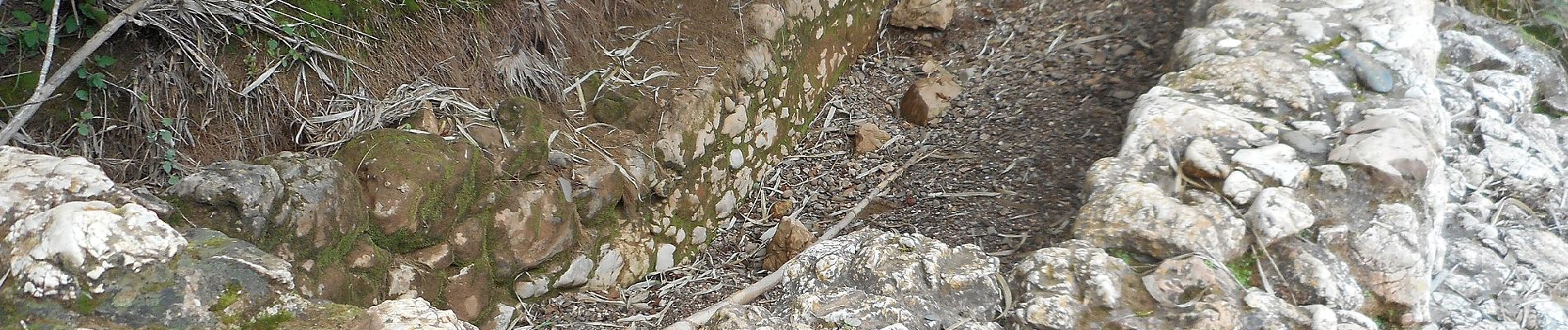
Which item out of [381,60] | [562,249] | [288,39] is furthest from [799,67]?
[288,39]

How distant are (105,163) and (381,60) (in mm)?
573

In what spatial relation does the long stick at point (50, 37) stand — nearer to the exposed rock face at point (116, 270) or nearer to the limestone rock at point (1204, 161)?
the exposed rock face at point (116, 270)

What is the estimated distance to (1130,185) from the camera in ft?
5.41

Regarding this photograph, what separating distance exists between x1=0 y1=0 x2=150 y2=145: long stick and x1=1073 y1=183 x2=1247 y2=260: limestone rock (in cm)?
172

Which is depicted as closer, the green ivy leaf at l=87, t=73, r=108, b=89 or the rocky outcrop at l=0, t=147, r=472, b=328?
the rocky outcrop at l=0, t=147, r=472, b=328

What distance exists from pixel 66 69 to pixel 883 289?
143 centimetres

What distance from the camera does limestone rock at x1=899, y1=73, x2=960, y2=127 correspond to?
11.1ft

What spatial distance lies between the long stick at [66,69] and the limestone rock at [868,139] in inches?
91.0

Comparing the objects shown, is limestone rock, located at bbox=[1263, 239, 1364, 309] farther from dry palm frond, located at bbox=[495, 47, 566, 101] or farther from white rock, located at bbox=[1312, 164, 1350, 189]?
dry palm frond, located at bbox=[495, 47, 566, 101]

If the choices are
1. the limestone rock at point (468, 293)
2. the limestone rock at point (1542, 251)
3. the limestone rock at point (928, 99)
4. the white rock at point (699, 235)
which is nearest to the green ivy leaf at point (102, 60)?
the limestone rock at point (468, 293)

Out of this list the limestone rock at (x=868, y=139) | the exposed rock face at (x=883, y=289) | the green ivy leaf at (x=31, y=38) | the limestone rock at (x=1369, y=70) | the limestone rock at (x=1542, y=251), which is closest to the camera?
the exposed rock face at (x=883, y=289)

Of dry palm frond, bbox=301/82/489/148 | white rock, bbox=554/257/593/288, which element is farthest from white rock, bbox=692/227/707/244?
dry palm frond, bbox=301/82/489/148

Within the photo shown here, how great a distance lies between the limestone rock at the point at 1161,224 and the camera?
4.98ft

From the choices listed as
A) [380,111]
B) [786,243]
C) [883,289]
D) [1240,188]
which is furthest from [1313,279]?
[380,111]
